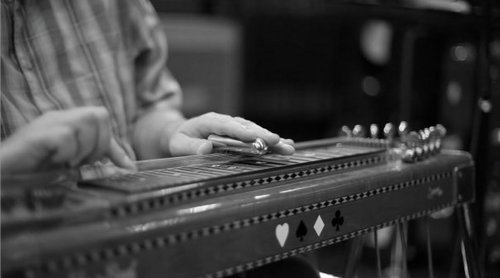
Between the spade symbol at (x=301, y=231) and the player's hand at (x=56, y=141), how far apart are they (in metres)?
0.24

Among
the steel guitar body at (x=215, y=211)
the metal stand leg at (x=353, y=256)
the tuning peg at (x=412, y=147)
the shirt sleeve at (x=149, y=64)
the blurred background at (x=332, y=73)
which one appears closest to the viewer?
the steel guitar body at (x=215, y=211)

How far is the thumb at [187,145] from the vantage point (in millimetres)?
798

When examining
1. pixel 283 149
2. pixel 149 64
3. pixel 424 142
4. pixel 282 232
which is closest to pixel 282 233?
pixel 282 232

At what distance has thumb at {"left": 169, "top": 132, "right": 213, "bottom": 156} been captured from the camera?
0.80m

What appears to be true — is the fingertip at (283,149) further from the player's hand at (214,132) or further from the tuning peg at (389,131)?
the tuning peg at (389,131)

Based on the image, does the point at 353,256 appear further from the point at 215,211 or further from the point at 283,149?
the point at 215,211

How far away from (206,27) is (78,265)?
2.66m

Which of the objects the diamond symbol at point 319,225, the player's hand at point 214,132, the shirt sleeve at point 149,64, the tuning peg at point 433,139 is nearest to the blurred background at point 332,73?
the shirt sleeve at point 149,64

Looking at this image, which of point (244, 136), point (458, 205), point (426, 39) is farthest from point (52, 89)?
point (426, 39)

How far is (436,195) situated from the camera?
90 cm

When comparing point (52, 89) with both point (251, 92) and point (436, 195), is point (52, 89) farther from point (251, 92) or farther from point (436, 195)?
point (251, 92)

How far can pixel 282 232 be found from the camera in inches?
26.1

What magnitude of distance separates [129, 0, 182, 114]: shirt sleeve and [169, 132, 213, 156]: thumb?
0.26 m

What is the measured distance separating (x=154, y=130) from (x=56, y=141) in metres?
0.54
